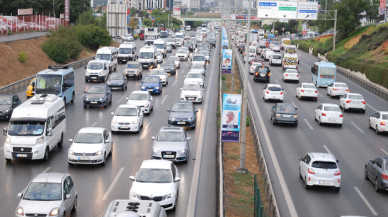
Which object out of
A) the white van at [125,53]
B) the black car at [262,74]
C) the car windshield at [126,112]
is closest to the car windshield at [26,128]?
the car windshield at [126,112]

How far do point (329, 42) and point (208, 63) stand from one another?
1270 inches

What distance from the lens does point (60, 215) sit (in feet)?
42.8

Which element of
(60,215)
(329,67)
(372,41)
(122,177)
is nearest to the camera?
(60,215)

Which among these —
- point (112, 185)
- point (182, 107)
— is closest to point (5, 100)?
point (182, 107)

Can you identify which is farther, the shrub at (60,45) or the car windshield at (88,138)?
the shrub at (60,45)

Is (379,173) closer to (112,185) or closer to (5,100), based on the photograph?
(112,185)

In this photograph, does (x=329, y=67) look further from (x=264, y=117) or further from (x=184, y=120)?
(x=184, y=120)

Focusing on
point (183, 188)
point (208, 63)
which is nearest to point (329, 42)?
point (208, 63)

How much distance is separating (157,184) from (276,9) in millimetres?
27791

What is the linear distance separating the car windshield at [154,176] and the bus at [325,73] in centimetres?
3416

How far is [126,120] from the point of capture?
1042 inches

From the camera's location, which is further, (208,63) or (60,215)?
(208,63)

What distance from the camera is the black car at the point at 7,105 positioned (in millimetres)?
28594

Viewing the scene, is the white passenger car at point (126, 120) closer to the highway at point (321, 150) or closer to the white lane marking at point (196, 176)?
the white lane marking at point (196, 176)
